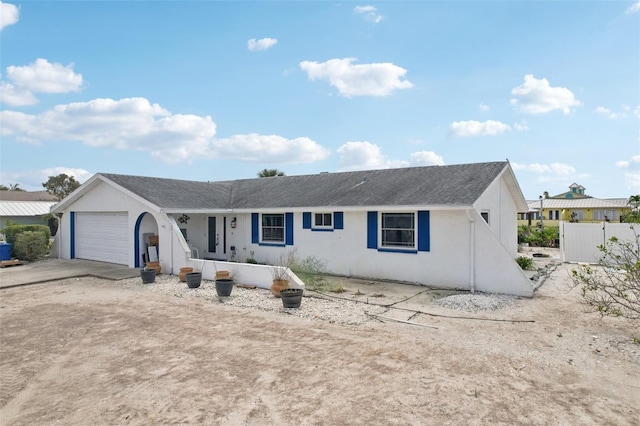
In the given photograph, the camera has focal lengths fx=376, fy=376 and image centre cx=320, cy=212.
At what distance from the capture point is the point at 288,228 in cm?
1480

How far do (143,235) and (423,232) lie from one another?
1077 cm

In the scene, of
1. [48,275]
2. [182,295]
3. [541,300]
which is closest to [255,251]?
[182,295]

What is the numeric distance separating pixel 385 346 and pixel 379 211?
20.8 ft

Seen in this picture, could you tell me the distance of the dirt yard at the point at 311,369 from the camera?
4434 mm

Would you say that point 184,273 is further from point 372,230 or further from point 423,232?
point 423,232

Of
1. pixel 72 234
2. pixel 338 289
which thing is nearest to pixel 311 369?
pixel 338 289

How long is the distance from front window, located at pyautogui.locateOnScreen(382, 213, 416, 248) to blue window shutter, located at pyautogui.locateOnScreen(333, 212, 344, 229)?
1.59 meters

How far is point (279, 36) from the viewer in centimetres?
1241

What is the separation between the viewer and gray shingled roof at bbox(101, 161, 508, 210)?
1187 cm

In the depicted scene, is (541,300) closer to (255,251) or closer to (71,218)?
(255,251)

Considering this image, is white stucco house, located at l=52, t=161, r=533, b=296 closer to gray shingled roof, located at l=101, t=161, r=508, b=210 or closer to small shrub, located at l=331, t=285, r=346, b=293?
gray shingled roof, located at l=101, t=161, r=508, b=210

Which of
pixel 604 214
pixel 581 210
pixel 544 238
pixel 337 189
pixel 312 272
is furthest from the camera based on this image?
pixel 581 210

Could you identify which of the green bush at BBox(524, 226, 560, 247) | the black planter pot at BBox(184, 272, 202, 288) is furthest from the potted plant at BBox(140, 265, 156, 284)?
the green bush at BBox(524, 226, 560, 247)

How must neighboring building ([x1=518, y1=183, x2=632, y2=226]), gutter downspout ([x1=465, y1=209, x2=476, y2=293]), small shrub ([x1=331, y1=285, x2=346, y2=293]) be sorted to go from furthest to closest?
neighboring building ([x1=518, y1=183, x2=632, y2=226]) → small shrub ([x1=331, y1=285, x2=346, y2=293]) → gutter downspout ([x1=465, y1=209, x2=476, y2=293])
